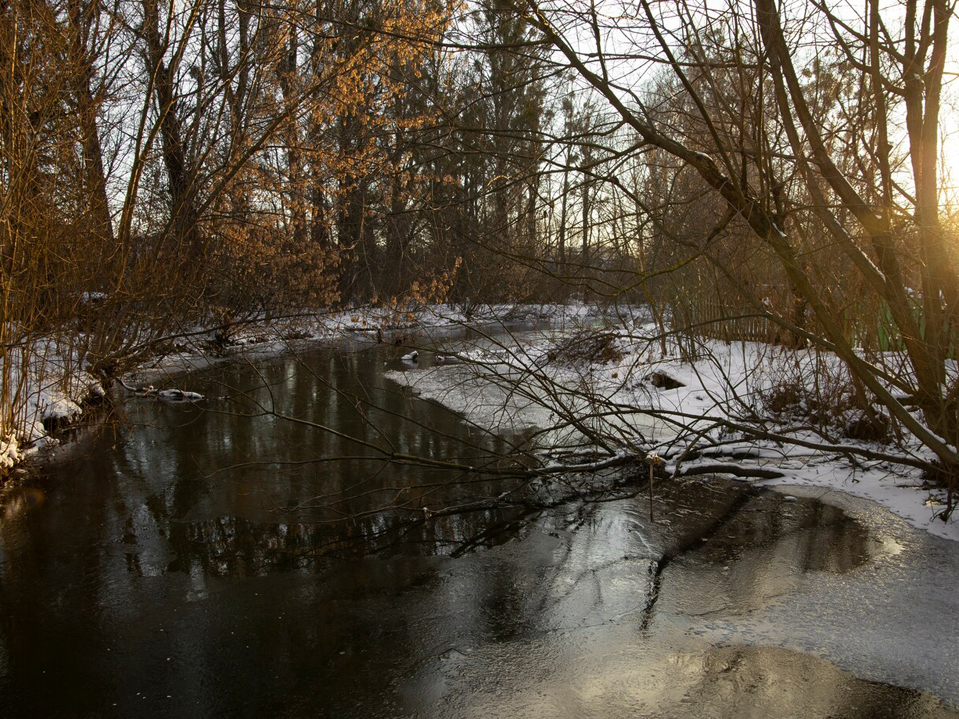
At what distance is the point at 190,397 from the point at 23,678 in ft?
30.3

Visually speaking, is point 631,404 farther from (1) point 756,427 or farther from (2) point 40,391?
(2) point 40,391

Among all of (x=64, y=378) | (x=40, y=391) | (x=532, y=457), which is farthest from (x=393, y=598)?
(x=64, y=378)

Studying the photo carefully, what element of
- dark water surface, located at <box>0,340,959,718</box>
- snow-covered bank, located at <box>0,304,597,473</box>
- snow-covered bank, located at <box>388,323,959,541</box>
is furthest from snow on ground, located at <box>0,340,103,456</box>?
snow-covered bank, located at <box>388,323,959,541</box>

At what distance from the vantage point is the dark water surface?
12.8ft

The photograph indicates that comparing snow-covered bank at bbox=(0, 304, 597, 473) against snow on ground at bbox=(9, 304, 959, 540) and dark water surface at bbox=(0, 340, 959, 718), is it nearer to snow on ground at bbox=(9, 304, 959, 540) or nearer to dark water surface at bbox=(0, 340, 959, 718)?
snow on ground at bbox=(9, 304, 959, 540)

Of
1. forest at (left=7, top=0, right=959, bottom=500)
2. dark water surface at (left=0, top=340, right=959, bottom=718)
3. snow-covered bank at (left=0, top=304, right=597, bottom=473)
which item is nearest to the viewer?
dark water surface at (left=0, top=340, right=959, bottom=718)

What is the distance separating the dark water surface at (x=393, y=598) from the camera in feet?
12.8

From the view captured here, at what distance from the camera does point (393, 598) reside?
5.09 m

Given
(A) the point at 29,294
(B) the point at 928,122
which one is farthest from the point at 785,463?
(A) the point at 29,294

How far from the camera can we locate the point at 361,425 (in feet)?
35.3

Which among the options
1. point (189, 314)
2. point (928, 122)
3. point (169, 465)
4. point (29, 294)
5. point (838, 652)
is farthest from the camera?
point (189, 314)

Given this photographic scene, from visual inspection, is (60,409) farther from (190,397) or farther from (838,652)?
(838,652)

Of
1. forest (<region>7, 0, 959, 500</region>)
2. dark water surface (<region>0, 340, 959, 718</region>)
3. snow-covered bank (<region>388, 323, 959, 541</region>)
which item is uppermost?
forest (<region>7, 0, 959, 500</region>)

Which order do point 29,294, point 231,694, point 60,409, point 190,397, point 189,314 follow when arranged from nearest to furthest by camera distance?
point 231,694 → point 29,294 → point 60,409 → point 190,397 → point 189,314
